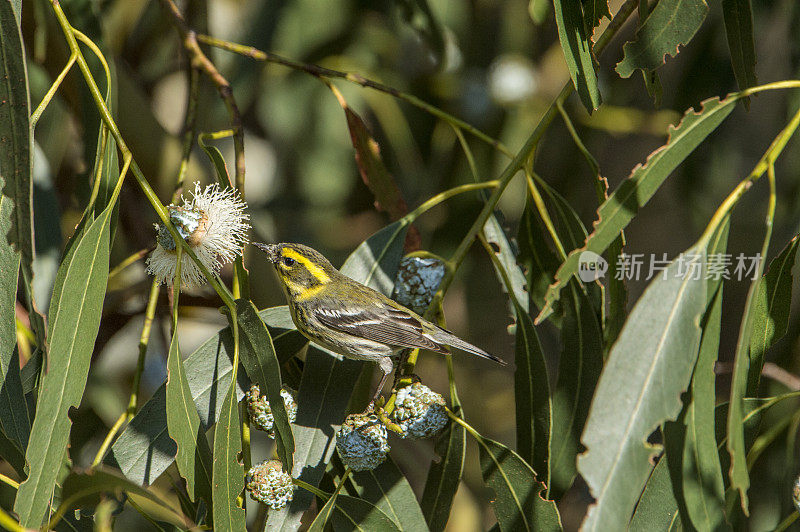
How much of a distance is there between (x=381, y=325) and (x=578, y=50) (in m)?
0.70

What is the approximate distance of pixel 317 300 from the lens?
5.91 feet

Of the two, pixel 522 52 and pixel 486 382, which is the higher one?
pixel 522 52

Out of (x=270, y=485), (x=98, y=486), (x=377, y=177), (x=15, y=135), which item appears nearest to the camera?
(x=98, y=486)

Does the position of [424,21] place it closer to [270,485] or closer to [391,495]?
[391,495]

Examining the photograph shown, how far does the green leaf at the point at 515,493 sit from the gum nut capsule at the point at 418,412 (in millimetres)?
113

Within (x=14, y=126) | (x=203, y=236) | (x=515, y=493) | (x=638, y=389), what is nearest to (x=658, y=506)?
(x=515, y=493)

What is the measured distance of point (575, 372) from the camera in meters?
1.65

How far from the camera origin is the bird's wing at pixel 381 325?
1.63 metres

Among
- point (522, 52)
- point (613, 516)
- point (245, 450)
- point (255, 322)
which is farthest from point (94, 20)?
point (522, 52)

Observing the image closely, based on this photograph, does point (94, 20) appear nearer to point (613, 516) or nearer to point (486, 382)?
point (613, 516)

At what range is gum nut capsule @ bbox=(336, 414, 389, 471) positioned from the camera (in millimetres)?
1327

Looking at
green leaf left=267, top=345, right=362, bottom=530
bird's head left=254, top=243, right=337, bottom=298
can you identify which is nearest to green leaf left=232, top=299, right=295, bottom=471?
green leaf left=267, top=345, right=362, bottom=530

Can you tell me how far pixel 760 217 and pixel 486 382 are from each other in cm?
147

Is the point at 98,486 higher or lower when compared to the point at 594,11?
lower
